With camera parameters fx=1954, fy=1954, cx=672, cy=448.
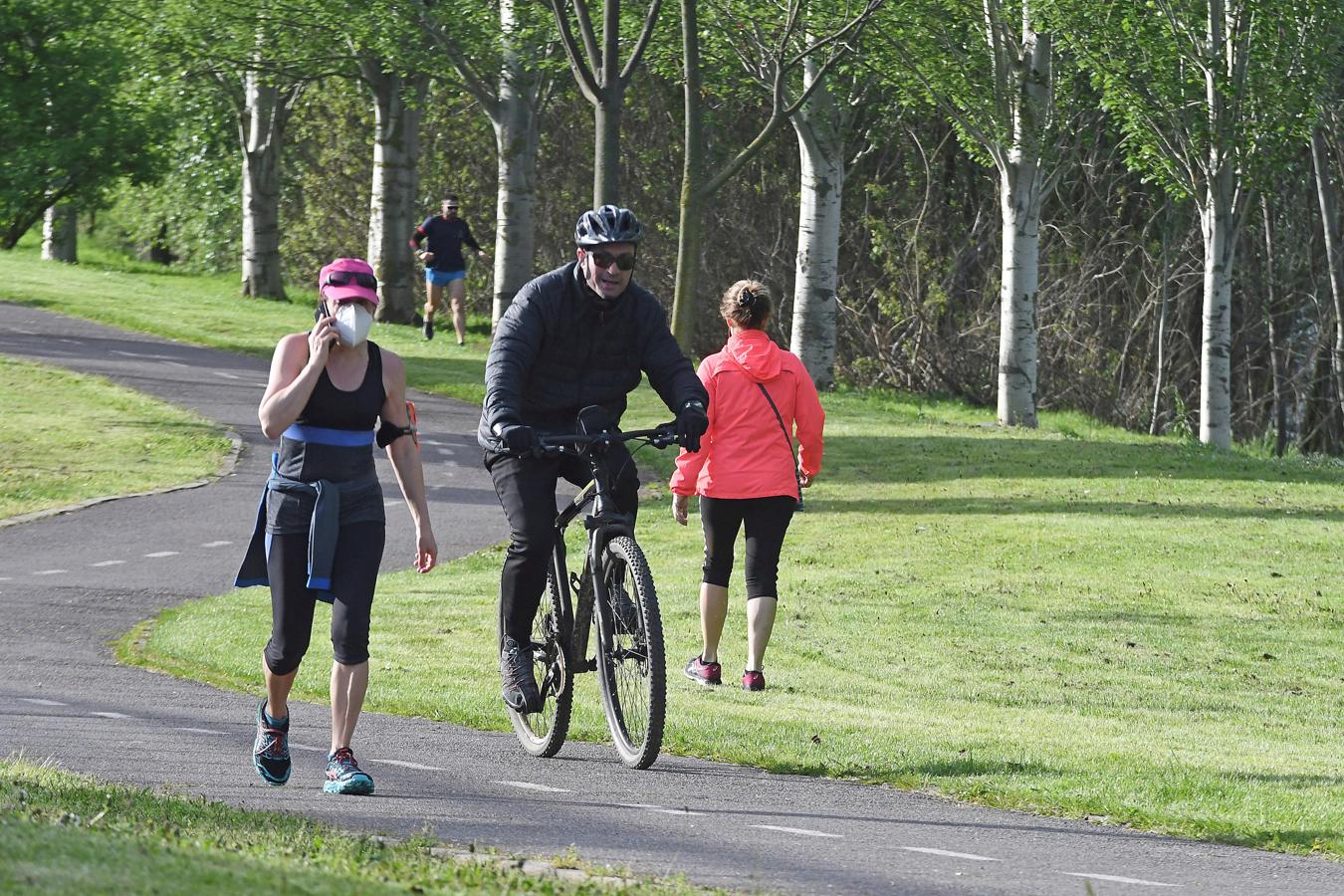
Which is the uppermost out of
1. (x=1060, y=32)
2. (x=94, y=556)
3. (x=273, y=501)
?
(x=1060, y=32)

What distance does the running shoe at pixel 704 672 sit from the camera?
395 inches

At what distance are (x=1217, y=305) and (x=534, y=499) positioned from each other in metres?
22.2

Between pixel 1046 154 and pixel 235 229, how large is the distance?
3026 centimetres

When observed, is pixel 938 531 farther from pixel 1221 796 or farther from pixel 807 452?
pixel 1221 796

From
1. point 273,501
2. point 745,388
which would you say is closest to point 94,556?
point 745,388

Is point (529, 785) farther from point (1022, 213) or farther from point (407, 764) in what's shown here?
point (1022, 213)

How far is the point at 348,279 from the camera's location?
6617mm

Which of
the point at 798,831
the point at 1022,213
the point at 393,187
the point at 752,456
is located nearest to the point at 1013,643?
the point at 752,456

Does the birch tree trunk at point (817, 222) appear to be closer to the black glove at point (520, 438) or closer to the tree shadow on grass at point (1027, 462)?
the tree shadow on grass at point (1027, 462)

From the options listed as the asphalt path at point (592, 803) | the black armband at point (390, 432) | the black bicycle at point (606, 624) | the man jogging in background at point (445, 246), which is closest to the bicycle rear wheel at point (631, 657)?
the black bicycle at point (606, 624)

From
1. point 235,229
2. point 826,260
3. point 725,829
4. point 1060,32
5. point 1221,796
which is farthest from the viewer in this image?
point 235,229

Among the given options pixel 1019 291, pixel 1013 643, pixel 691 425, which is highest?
pixel 1019 291

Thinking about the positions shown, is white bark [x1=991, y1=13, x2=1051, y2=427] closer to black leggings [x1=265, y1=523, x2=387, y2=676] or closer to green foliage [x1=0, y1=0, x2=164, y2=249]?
green foliage [x1=0, y1=0, x2=164, y2=249]

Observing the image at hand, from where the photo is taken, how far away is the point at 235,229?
51156 millimetres
